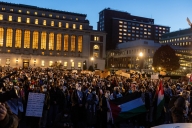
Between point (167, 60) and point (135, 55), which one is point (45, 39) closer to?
point (135, 55)

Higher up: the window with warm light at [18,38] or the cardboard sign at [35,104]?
the window with warm light at [18,38]

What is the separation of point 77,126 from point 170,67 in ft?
212

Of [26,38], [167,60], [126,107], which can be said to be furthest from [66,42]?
[126,107]

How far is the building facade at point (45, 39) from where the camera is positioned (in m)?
88.2

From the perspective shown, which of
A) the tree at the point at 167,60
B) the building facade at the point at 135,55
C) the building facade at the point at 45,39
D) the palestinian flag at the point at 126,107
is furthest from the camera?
the building facade at the point at 135,55

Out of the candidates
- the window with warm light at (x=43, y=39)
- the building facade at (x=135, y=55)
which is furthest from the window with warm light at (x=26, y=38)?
the building facade at (x=135, y=55)

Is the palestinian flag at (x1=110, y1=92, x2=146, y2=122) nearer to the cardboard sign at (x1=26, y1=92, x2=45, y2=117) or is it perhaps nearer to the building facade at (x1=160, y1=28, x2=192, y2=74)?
the cardboard sign at (x1=26, y1=92, x2=45, y2=117)

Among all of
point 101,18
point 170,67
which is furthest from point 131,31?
point 170,67

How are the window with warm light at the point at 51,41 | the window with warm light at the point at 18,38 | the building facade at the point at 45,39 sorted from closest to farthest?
the building facade at the point at 45,39 → the window with warm light at the point at 18,38 → the window with warm light at the point at 51,41

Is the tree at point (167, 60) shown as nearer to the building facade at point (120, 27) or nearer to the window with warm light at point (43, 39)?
the window with warm light at point (43, 39)

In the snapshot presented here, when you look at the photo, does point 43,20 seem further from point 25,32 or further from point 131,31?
point 131,31

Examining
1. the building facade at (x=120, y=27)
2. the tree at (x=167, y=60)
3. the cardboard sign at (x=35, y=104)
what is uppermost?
the building facade at (x=120, y=27)

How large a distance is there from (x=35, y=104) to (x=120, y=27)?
133 metres

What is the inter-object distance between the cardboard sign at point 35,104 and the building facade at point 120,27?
12239cm
